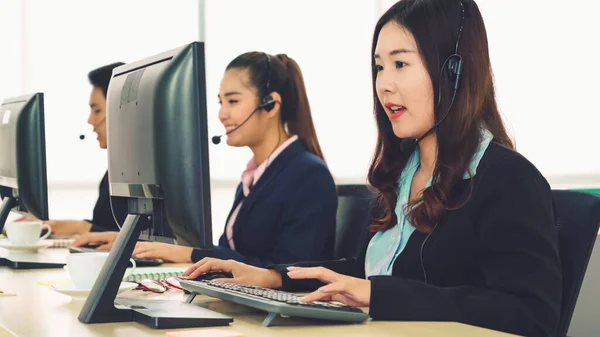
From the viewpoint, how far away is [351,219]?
2.05 meters

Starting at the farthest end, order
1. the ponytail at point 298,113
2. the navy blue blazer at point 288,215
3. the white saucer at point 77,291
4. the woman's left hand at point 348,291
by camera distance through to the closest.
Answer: the ponytail at point 298,113, the navy blue blazer at point 288,215, the white saucer at point 77,291, the woman's left hand at point 348,291

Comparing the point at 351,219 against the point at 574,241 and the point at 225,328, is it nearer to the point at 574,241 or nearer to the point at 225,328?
the point at 574,241

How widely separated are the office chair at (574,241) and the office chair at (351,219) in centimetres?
63

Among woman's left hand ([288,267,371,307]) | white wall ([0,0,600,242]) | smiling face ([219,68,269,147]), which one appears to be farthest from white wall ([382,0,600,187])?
woman's left hand ([288,267,371,307])

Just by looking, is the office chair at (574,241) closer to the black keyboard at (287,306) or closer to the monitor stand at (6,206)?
the black keyboard at (287,306)

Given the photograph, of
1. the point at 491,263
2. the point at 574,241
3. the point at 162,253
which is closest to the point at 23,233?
the point at 162,253

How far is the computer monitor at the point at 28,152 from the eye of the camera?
2.06 m

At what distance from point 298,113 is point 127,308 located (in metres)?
1.39

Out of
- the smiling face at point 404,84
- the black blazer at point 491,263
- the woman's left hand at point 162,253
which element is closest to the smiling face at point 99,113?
the woman's left hand at point 162,253

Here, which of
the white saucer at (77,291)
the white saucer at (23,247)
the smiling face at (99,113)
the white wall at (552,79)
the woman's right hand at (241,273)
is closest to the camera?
the white saucer at (77,291)

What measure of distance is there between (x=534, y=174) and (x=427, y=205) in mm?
193

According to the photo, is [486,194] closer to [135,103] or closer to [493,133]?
[493,133]

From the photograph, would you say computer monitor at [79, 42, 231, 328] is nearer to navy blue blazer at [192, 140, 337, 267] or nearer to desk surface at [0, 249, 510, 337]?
desk surface at [0, 249, 510, 337]

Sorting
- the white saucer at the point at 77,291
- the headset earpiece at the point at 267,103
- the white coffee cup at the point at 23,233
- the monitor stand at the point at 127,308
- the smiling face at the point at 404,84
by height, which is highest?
the smiling face at the point at 404,84
